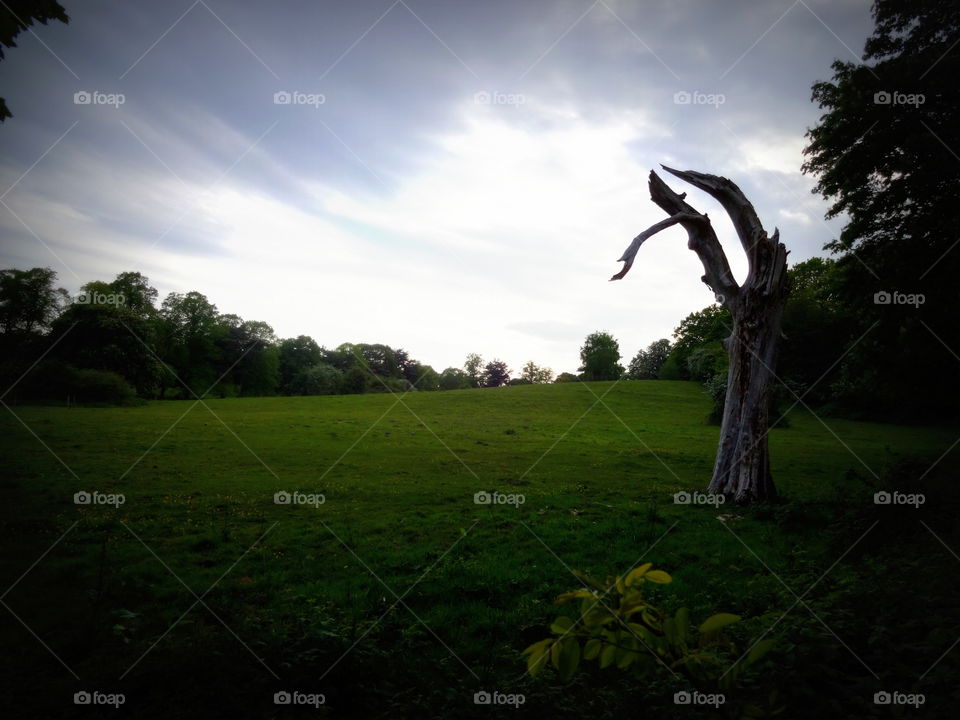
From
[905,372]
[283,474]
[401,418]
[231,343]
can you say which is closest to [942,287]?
[905,372]

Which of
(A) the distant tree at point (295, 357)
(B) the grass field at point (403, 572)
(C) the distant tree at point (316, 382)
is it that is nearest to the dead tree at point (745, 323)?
(B) the grass field at point (403, 572)

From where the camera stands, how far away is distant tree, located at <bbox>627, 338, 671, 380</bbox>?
7900cm

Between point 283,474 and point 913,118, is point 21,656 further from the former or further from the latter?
point 913,118

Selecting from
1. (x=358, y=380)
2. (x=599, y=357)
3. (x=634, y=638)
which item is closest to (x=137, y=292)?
(x=358, y=380)

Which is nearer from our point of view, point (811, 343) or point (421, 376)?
point (811, 343)

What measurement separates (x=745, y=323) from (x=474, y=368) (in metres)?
64.5

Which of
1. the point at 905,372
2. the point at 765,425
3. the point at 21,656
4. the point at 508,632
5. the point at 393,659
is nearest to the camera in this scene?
the point at 21,656

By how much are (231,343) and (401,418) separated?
26668mm

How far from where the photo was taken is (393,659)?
4969mm

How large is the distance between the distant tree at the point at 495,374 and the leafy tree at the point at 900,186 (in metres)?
61.2

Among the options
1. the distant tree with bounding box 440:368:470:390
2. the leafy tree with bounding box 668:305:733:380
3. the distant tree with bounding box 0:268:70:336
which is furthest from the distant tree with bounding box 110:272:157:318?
the leafy tree with bounding box 668:305:733:380

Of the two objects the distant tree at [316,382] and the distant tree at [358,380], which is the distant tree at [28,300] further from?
the distant tree at [316,382]

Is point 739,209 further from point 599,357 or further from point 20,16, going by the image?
point 599,357

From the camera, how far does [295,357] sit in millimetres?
67312
